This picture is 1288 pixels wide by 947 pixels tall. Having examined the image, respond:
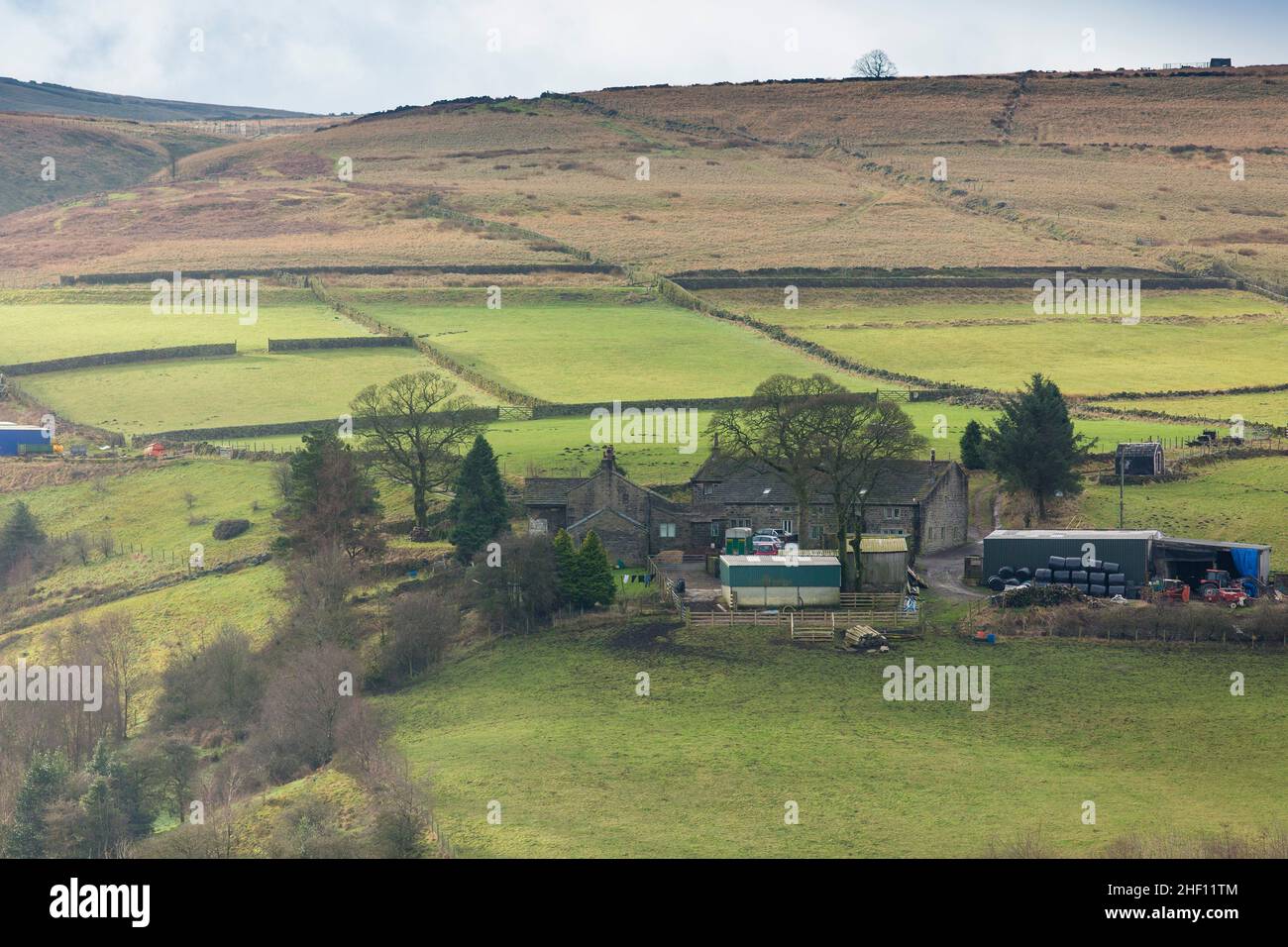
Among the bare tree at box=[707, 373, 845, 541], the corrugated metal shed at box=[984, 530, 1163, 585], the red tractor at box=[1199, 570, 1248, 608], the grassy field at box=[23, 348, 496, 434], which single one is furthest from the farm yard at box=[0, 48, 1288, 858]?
the corrugated metal shed at box=[984, 530, 1163, 585]

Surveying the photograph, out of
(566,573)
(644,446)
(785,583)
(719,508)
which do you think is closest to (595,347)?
(644,446)

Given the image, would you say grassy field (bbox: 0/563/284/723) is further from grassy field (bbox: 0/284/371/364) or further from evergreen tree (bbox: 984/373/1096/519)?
grassy field (bbox: 0/284/371/364)

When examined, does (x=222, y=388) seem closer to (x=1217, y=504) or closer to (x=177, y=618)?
(x=177, y=618)

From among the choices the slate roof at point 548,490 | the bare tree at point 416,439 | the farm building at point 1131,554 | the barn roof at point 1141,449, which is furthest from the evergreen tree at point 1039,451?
the bare tree at point 416,439

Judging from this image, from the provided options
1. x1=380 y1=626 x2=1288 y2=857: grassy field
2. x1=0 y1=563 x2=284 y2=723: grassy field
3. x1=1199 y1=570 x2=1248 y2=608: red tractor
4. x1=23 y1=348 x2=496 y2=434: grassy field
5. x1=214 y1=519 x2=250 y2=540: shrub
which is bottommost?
x1=380 y1=626 x2=1288 y2=857: grassy field

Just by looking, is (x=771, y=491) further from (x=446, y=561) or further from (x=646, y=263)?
(x=646, y=263)

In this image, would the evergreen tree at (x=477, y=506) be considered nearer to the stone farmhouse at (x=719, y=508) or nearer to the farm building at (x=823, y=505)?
the stone farmhouse at (x=719, y=508)
